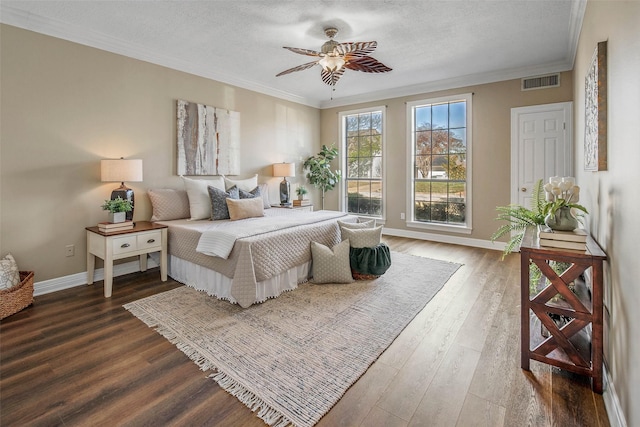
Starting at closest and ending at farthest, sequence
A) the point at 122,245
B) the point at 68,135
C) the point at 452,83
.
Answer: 1. the point at 122,245
2. the point at 68,135
3. the point at 452,83

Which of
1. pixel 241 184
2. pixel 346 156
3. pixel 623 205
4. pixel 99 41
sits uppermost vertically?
pixel 99 41

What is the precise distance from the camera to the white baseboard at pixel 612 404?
4.60 ft

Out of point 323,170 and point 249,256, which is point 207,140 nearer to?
point 323,170

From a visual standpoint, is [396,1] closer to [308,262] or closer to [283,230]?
[283,230]

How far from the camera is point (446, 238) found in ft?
17.6

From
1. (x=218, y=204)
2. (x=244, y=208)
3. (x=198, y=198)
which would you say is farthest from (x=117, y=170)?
(x=244, y=208)

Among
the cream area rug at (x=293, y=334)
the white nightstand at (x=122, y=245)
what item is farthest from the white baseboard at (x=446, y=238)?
the white nightstand at (x=122, y=245)

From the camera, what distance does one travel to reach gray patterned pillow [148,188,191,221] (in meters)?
3.79

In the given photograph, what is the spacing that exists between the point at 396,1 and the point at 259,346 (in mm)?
3047

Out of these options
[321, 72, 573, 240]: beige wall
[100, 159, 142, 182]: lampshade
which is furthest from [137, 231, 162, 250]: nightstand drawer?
[321, 72, 573, 240]: beige wall

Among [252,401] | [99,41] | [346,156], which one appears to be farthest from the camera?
[346,156]

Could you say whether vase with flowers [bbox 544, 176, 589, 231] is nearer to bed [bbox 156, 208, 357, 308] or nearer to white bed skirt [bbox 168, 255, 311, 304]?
bed [bbox 156, 208, 357, 308]

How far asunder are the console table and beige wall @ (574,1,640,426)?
0.22ft

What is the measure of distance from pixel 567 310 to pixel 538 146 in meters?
3.53
